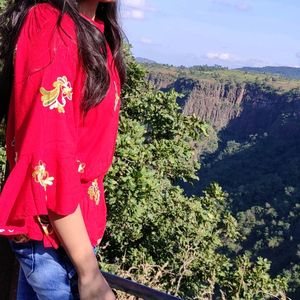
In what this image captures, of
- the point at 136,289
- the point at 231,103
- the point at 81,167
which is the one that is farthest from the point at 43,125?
the point at 231,103

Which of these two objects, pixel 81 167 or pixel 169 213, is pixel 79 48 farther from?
pixel 169 213

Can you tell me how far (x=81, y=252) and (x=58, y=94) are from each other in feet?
0.91

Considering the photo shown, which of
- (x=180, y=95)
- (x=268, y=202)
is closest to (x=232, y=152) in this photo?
(x=268, y=202)

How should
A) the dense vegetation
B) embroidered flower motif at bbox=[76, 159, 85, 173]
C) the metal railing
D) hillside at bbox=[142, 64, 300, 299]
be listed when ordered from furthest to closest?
hillside at bbox=[142, 64, 300, 299] < the dense vegetation < the metal railing < embroidered flower motif at bbox=[76, 159, 85, 173]

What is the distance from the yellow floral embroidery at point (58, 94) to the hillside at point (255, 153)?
67.6ft

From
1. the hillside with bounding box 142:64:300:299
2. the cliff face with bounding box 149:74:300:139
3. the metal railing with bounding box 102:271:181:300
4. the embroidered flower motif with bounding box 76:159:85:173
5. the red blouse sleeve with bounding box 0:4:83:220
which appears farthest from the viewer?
the cliff face with bounding box 149:74:300:139

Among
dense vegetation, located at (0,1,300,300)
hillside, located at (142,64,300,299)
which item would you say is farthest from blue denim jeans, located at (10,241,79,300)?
hillside, located at (142,64,300,299)

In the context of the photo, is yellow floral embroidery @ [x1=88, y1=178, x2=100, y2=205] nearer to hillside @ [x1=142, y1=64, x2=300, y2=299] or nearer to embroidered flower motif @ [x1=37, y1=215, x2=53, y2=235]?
embroidered flower motif @ [x1=37, y1=215, x2=53, y2=235]

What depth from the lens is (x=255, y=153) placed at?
65.9 meters

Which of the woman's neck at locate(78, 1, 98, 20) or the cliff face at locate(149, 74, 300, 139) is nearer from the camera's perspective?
the woman's neck at locate(78, 1, 98, 20)

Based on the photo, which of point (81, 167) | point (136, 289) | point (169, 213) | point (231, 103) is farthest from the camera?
point (231, 103)

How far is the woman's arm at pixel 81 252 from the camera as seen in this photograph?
89cm

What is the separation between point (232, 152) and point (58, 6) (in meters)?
69.9

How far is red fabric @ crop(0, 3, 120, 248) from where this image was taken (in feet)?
2.90
